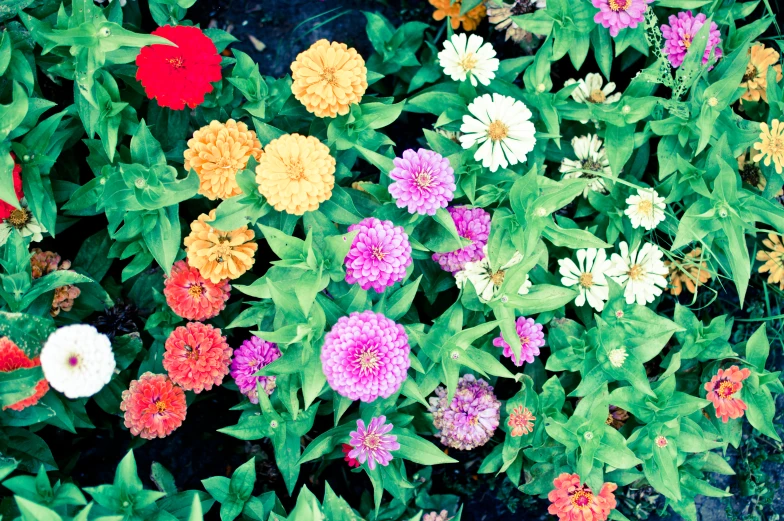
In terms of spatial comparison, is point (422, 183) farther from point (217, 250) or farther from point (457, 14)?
point (457, 14)

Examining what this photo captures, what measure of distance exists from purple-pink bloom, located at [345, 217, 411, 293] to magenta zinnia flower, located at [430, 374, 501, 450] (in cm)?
60

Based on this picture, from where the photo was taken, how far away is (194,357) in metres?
1.96

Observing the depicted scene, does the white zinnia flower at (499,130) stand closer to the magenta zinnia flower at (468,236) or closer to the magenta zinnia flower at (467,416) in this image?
the magenta zinnia flower at (468,236)

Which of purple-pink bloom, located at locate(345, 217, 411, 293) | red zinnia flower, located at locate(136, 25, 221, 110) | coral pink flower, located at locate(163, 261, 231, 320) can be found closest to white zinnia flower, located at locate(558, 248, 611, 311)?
purple-pink bloom, located at locate(345, 217, 411, 293)

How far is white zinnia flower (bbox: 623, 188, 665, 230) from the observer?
213cm

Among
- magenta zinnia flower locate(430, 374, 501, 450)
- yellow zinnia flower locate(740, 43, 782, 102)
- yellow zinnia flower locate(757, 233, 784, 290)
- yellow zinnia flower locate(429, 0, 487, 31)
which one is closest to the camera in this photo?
magenta zinnia flower locate(430, 374, 501, 450)

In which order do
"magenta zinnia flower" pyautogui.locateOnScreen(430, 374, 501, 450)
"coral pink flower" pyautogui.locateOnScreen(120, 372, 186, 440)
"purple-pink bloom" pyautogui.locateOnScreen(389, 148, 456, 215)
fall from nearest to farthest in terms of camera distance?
"purple-pink bloom" pyautogui.locateOnScreen(389, 148, 456, 215) → "coral pink flower" pyautogui.locateOnScreen(120, 372, 186, 440) → "magenta zinnia flower" pyautogui.locateOnScreen(430, 374, 501, 450)

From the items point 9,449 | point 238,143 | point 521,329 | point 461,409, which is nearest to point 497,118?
point 521,329

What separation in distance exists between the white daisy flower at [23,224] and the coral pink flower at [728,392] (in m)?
2.26

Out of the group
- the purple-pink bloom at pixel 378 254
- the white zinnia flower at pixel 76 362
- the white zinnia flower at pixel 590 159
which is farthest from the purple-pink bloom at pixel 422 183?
the white zinnia flower at pixel 76 362

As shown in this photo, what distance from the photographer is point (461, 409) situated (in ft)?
7.04

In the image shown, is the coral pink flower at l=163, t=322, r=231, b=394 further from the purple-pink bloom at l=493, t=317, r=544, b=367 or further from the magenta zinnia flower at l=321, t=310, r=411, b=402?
the purple-pink bloom at l=493, t=317, r=544, b=367

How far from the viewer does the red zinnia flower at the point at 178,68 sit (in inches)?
71.9

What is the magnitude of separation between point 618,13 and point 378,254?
1.15 meters
